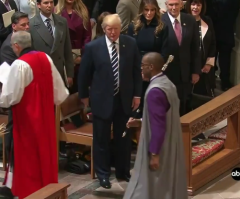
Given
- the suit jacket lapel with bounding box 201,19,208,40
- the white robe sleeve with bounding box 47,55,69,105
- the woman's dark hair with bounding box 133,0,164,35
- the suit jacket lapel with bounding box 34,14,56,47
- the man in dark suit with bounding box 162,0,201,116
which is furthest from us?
the suit jacket lapel with bounding box 201,19,208,40

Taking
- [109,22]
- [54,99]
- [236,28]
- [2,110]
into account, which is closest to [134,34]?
[109,22]

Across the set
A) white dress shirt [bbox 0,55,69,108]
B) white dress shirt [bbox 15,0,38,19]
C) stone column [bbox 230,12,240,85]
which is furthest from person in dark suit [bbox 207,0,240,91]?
white dress shirt [bbox 0,55,69,108]

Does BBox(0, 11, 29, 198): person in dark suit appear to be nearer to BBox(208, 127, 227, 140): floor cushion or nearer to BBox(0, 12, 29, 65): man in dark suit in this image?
BBox(0, 12, 29, 65): man in dark suit

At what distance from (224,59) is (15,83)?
14.1 feet

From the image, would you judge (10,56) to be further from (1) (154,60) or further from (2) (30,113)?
(1) (154,60)

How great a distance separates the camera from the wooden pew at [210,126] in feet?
21.3

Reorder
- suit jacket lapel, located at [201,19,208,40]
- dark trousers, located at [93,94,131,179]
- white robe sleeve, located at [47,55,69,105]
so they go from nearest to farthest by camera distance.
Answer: white robe sleeve, located at [47,55,69,105], dark trousers, located at [93,94,131,179], suit jacket lapel, located at [201,19,208,40]

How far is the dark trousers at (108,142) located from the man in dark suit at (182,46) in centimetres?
100

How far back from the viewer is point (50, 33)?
700 centimetres

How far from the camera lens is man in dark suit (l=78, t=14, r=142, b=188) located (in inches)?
249

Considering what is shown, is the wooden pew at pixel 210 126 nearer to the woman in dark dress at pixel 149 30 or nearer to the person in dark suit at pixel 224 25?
the woman in dark dress at pixel 149 30

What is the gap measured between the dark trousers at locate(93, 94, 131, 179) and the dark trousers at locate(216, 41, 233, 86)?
318 cm

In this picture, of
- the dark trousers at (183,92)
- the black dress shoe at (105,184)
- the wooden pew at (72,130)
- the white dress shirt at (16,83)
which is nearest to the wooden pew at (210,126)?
the dark trousers at (183,92)

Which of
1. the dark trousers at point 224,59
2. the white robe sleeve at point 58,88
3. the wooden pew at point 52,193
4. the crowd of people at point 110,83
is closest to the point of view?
the wooden pew at point 52,193
